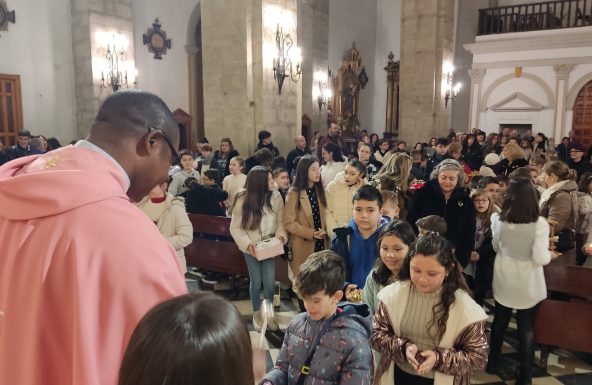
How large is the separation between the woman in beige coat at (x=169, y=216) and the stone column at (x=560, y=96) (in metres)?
14.4

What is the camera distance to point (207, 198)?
609 centimetres

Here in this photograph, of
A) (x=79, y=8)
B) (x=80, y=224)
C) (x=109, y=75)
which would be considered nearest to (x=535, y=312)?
(x=80, y=224)

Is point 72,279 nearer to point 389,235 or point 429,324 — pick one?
point 429,324

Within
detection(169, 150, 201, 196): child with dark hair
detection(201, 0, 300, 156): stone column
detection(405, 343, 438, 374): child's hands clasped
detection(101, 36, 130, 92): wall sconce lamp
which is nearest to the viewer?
detection(405, 343, 438, 374): child's hands clasped

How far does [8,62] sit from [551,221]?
10.8 m

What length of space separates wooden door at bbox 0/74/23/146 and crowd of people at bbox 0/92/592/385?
6738 millimetres

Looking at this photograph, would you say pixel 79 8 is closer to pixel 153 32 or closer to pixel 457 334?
pixel 153 32

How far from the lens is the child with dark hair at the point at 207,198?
6109mm

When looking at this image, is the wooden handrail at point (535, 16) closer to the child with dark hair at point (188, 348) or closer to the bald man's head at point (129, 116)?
the bald man's head at point (129, 116)

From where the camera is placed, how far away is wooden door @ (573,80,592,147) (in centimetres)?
1552

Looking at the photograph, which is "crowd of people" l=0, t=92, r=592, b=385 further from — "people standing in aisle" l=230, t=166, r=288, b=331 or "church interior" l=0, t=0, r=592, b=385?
"church interior" l=0, t=0, r=592, b=385

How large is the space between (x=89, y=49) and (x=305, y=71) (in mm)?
6484

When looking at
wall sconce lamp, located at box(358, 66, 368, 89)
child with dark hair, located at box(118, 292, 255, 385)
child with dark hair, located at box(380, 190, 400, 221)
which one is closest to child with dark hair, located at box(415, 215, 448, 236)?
child with dark hair, located at box(380, 190, 400, 221)

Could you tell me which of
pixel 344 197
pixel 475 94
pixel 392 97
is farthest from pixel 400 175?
pixel 392 97
